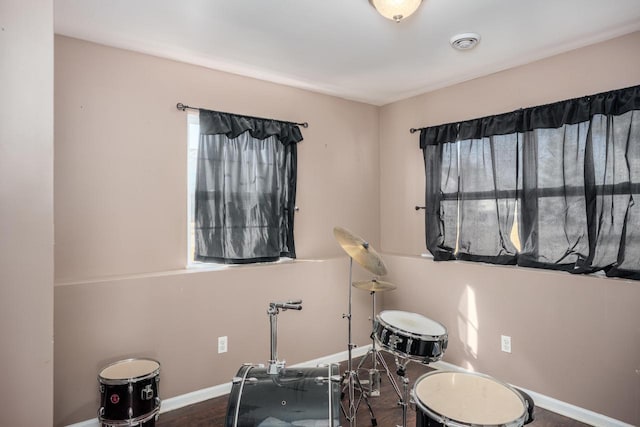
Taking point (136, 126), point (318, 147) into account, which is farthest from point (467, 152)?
point (136, 126)

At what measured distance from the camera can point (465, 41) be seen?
250 centimetres

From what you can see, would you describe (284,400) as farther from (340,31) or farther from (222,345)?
(340,31)

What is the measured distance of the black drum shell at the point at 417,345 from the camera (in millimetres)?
2137

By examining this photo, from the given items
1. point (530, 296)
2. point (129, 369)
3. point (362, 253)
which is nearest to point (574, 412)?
point (530, 296)

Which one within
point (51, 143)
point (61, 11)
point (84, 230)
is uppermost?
point (61, 11)

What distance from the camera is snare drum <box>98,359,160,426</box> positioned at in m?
2.07

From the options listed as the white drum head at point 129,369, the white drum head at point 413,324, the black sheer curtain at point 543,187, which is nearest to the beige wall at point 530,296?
the black sheer curtain at point 543,187

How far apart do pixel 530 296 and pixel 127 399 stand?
272 cm

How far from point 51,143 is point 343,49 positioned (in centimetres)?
187

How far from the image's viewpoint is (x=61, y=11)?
6.96 feet

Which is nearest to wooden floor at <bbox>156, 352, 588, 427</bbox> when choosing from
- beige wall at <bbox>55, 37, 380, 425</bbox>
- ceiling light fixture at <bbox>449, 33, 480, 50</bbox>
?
beige wall at <bbox>55, 37, 380, 425</bbox>

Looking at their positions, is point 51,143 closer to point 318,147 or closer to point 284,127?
point 284,127

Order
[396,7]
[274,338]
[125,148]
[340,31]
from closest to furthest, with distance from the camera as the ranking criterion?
[396,7], [274,338], [340,31], [125,148]

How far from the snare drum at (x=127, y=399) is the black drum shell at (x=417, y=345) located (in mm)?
1417
